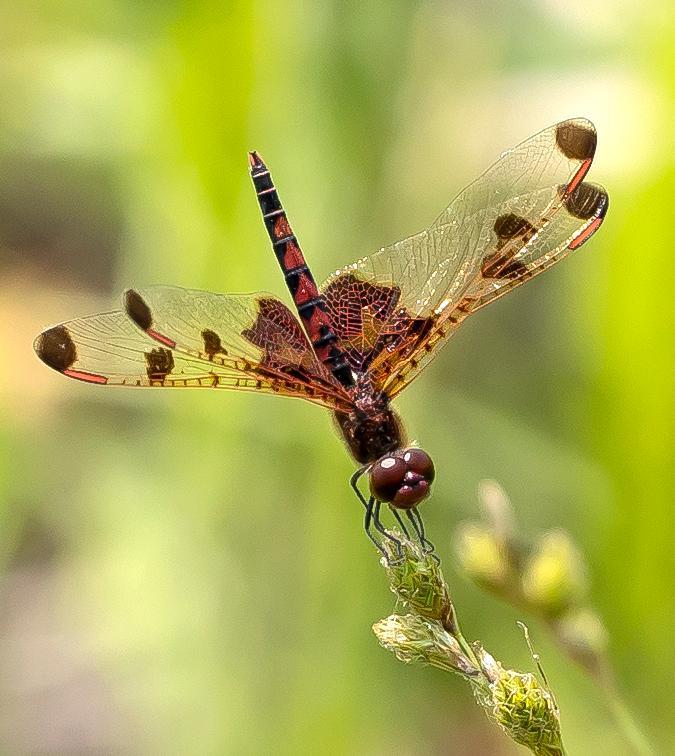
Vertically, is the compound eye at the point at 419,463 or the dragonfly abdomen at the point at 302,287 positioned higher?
the dragonfly abdomen at the point at 302,287

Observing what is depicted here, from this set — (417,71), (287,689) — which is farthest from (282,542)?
(417,71)

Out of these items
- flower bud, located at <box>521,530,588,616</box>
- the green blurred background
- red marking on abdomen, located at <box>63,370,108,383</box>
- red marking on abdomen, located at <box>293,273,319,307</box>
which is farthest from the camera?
the green blurred background

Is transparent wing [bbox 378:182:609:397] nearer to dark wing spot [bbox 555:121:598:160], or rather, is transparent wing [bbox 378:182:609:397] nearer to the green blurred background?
dark wing spot [bbox 555:121:598:160]

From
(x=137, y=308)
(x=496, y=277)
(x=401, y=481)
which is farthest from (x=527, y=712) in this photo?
(x=137, y=308)

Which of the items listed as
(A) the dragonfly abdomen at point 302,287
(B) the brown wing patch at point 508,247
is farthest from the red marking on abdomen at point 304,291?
(B) the brown wing patch at point 508,247

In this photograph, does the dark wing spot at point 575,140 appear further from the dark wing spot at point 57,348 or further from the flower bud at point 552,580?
the dark wing spot at point 57,348

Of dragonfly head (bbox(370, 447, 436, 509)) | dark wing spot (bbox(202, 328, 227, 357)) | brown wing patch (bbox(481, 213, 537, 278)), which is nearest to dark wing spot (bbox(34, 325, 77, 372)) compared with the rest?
dark wing spot (bbox(202, 328, 227, 357))

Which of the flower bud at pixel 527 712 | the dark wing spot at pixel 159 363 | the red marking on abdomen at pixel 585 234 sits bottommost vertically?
the flower bud at pixel 527 712

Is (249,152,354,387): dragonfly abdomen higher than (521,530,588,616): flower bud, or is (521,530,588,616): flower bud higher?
(249,152,354,387): dragonfly abdomen
